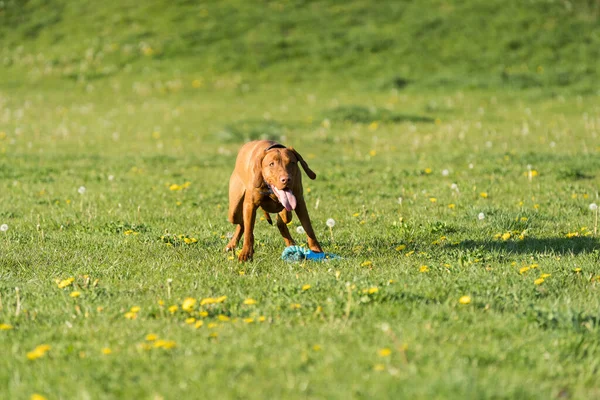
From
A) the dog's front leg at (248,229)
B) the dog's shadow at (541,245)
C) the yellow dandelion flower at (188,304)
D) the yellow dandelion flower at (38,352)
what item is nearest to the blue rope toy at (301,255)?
the dog's front leg at (248,229)

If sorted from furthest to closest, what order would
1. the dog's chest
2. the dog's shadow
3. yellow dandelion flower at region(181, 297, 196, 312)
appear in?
1. the dog's shadow
2. the dog's chest
3. yellow dandelion flower at region(181, 297, 196, 312)

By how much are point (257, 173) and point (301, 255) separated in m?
0.99

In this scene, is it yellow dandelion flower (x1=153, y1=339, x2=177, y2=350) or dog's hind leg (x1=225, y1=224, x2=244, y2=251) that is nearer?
yellow dandelion flower (x1=153, y1=339, x2=177, y2=350)

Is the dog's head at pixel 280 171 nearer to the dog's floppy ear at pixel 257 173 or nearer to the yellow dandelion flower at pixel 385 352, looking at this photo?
the dog's floppy ear at pixel 257 173

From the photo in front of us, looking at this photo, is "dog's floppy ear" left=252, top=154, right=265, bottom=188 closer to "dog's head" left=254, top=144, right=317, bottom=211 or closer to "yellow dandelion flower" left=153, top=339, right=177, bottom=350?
"dog's head" left=254, top=144, right=317, bottom=211

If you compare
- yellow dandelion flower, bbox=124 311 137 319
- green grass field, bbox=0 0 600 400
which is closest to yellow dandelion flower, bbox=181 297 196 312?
green grass field, bbox=0 0 600 400

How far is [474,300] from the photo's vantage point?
5.68 metres

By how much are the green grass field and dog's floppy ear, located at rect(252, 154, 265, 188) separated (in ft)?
2.84

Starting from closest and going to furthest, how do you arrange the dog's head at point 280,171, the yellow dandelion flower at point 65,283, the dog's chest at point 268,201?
the yellow dandelion flower at point 65,283
the dog's head at point 280,171
the dog's chest at point 268,201

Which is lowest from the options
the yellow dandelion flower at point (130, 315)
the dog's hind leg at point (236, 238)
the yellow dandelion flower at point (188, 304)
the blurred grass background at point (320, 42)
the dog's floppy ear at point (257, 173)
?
the blurred grass background at point (320, 42)

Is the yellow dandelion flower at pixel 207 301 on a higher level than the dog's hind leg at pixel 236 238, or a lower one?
higher

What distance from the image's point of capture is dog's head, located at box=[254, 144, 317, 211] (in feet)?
21.9

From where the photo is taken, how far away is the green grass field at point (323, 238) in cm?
449

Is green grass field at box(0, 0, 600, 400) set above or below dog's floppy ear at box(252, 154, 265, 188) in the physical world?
below
